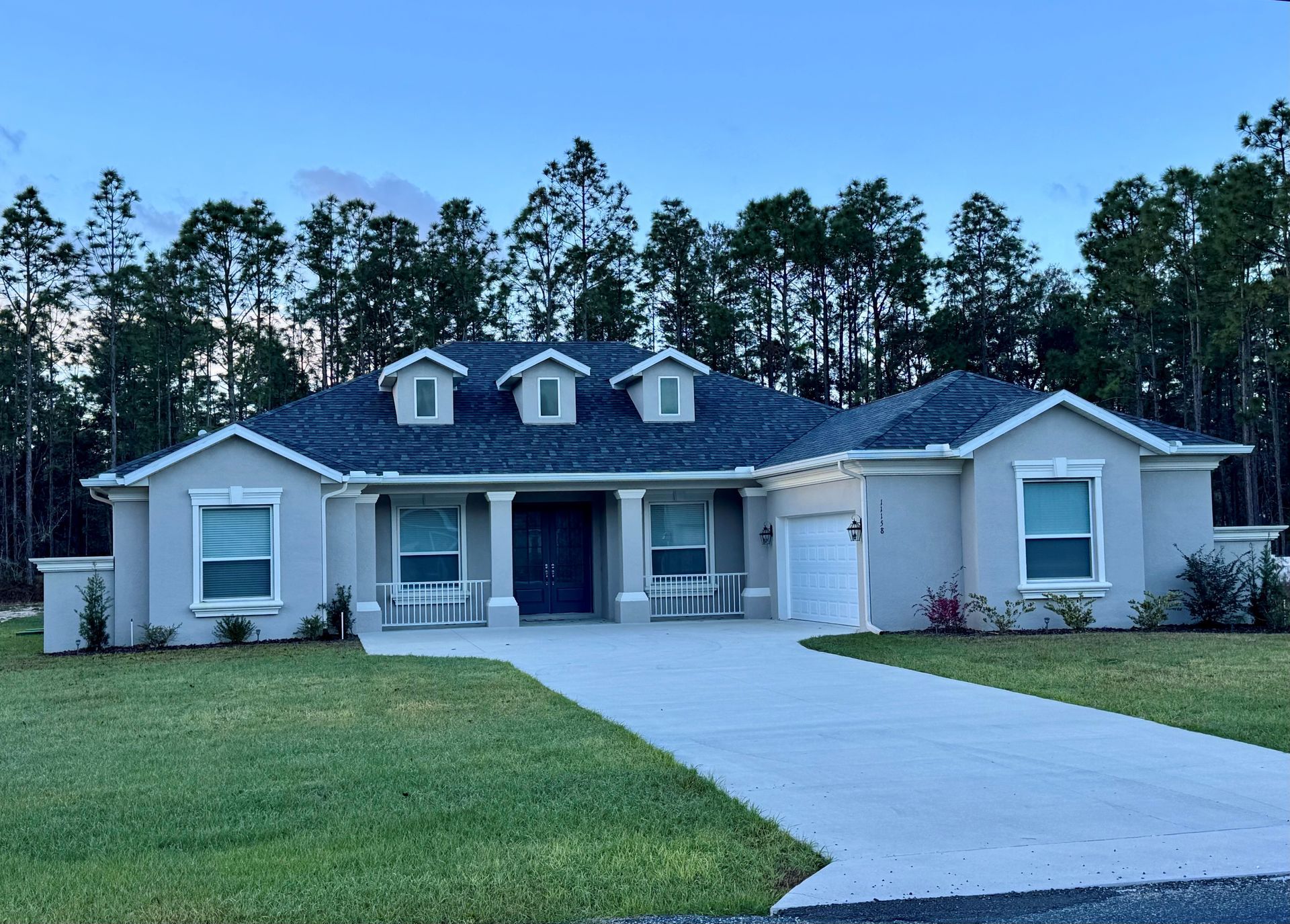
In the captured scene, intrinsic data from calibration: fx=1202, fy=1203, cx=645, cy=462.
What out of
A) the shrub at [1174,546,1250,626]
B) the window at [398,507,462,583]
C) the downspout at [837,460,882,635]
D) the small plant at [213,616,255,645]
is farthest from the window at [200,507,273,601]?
the shrub at [1174,546,1250,626]

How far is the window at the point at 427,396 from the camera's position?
76.4 feet

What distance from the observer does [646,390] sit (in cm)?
2438

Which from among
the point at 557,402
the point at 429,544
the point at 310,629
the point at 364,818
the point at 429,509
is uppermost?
the point at 557,402

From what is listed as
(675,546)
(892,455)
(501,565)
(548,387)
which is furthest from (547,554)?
(892,455)

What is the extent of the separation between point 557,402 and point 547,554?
9.86 feet


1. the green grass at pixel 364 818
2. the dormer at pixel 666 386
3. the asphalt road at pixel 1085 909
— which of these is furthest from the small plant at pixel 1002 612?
the asphalt road at pixel 1085 909

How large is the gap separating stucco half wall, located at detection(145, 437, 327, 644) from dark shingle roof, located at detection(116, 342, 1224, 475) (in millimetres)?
1016

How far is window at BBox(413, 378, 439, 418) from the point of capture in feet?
76.4

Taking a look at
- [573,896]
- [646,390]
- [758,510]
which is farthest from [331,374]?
[573,896]

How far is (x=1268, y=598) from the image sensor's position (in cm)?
1884

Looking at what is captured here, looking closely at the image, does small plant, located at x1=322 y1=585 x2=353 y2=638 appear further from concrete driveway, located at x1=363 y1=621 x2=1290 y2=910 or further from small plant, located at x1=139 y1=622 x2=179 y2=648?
concrete driveway, located at x1=363 y1=621 x2=1290 y2=910

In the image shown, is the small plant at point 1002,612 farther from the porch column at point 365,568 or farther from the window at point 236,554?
the window at point 236,554

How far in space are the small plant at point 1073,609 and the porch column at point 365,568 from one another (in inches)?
435

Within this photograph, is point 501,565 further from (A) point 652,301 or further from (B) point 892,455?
(A) point 652,301
